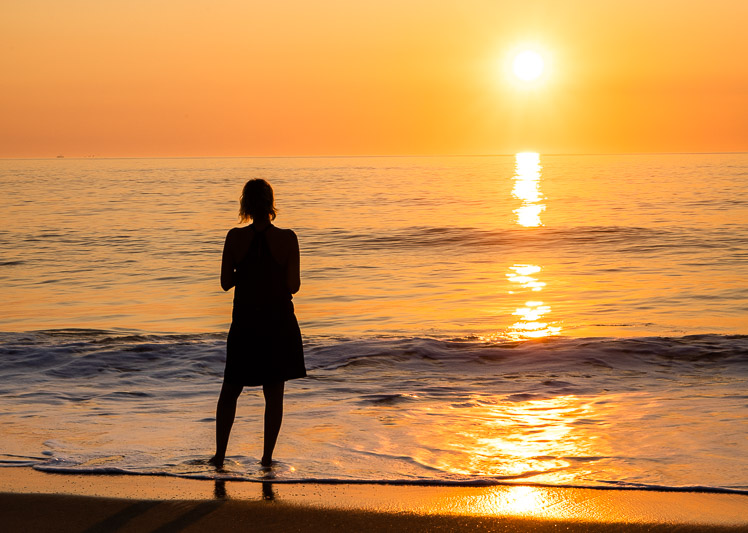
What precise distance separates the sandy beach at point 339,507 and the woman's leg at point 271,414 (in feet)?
1.49

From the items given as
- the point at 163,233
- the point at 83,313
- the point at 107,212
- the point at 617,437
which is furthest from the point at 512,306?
the point at 107,212

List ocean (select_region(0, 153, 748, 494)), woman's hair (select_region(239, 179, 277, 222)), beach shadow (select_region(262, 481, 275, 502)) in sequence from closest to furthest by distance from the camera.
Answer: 1. beach shadow (select_region(262, 481, 275, 502))
2. woman's hair (select_region(239, 179, 277, 222))
3. ocean (select_region(0, 153, 748, 494))

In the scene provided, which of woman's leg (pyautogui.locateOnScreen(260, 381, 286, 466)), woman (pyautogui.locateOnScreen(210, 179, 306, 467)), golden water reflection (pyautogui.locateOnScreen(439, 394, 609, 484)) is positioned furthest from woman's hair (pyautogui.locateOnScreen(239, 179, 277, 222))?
golden water reflection (pyautogui.locateOnScreen(439, 394, 609, 484))

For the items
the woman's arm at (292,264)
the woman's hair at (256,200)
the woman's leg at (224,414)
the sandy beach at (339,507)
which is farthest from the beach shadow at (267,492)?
the woman's hair at (256,200)

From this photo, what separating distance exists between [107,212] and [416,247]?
2048cm

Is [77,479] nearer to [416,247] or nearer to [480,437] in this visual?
[480,437]

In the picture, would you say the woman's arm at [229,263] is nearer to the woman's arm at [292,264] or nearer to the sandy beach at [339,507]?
the woman's arm at [292,264]

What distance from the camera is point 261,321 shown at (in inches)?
201

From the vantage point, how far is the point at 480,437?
20.7 feet

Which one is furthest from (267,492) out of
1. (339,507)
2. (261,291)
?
(261,291)

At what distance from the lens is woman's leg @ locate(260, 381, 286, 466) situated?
17.4 ft

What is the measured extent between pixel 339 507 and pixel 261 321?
1.22 meters

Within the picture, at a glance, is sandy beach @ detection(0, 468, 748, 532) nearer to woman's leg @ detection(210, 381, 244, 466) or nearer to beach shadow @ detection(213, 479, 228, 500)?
beach shadow @ detection(213, 479, 228, 500)

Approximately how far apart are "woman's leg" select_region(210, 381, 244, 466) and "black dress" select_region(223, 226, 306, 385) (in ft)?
0.63
